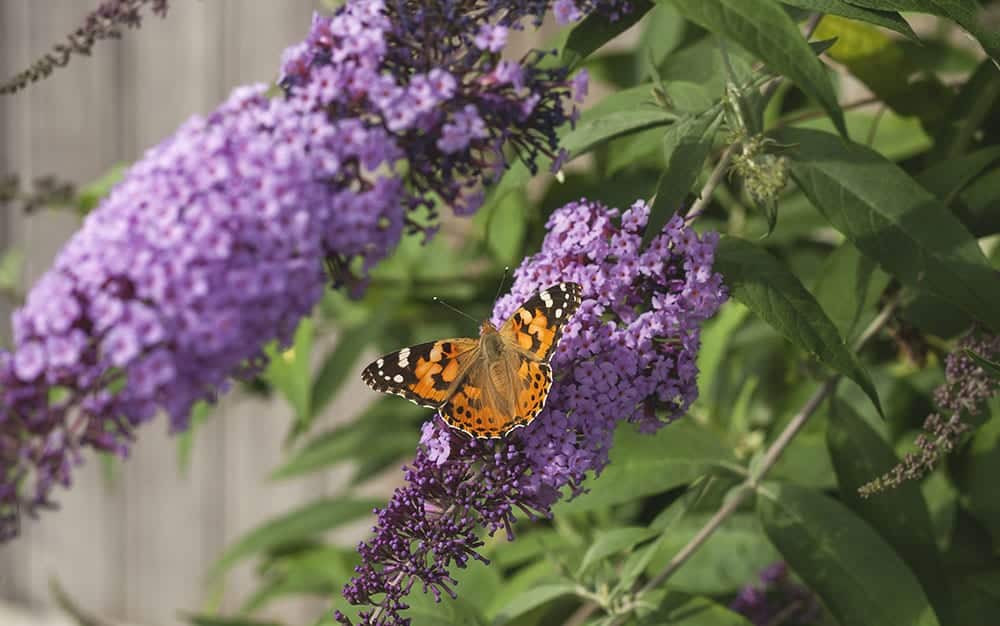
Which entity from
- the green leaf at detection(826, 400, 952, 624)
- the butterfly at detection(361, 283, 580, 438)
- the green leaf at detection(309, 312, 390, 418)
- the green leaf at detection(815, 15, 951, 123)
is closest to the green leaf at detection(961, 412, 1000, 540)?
the green leaf at detection(826, 400, 952, 624)

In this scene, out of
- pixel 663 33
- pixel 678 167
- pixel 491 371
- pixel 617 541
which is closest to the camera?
pixel 678 167

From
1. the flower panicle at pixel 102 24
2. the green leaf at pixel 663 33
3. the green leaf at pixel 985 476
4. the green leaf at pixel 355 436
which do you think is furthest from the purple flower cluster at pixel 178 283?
the green leaf at pixel 355 436

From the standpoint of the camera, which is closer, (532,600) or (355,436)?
(532,600)

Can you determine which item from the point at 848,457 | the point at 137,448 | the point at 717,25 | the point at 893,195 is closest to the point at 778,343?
the point at 848,457

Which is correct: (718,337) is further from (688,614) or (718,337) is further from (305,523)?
(305,523)

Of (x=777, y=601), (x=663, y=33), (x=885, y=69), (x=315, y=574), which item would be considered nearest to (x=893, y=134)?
(x=885, y=69)

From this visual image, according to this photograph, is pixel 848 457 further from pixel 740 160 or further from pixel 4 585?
pixel 4 585
